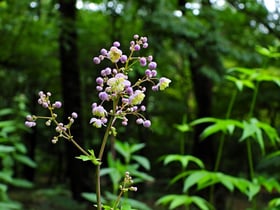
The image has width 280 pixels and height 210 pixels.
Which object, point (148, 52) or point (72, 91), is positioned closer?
point (148, 52)

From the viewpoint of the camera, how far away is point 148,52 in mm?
6125

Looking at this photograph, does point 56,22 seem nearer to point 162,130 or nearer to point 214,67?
point 214,67

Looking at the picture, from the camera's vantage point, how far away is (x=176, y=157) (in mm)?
2326

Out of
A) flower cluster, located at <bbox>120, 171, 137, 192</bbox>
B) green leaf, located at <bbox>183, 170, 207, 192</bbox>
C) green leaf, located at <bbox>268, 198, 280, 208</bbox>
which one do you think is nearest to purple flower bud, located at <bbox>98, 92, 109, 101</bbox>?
flower cluster, located at <bbox>120, 171, 137, 192</bbox>

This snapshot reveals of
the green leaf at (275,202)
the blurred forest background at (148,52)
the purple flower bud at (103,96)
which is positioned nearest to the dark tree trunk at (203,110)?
the blurred forest background at (148,52)

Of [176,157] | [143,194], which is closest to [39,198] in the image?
[143,194]

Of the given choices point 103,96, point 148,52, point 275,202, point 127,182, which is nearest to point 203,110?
point 148,52

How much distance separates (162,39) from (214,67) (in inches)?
33.0

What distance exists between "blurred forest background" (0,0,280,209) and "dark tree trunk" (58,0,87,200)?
0.02 metres

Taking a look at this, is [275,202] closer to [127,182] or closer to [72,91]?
[127,182]

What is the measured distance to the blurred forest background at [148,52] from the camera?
5422 millimetres

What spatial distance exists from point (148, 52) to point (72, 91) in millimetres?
1408

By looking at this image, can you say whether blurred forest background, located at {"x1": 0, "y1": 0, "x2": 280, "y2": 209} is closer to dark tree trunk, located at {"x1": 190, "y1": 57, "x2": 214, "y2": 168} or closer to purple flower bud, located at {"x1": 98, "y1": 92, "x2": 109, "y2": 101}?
dark tree trunk, located at {"x1": 190, "y1": 57, "x2": 214, "y2": 168}

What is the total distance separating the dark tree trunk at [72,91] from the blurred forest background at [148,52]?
0.02 m
